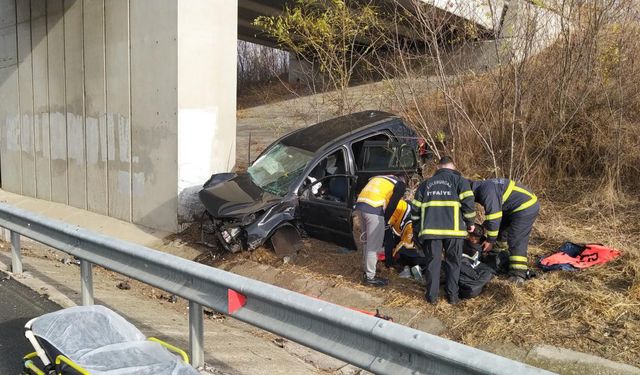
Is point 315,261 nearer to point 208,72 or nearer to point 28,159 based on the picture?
point 208,72

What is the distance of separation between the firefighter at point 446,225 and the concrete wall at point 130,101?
4.27 meters

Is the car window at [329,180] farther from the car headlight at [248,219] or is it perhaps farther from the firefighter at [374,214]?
the firefighter at [374,214]

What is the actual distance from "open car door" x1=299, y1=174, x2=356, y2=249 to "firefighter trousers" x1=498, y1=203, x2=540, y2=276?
1803 millimetres

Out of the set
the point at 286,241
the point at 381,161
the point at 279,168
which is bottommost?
the point at 286,241

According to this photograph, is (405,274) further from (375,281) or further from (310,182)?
(310,182)

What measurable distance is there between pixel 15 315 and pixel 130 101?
518cm

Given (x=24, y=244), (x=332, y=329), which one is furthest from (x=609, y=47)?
(x=24, y=244)

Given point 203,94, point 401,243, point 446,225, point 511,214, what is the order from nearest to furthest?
point 446,225, point 511,214, point 401,243, point 203,94

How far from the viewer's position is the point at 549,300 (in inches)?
191

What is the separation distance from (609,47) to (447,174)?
4.00 m

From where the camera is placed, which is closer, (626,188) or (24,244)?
(626,188)

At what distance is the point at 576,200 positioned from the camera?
761cm

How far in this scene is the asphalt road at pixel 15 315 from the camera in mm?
3717

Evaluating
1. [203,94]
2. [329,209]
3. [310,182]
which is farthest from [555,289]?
[203,94]
